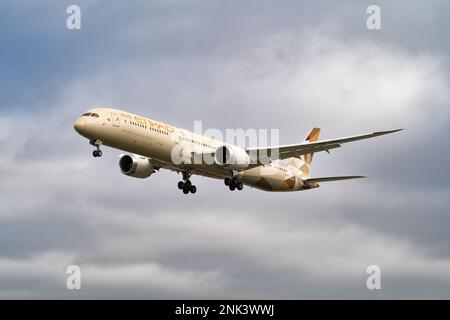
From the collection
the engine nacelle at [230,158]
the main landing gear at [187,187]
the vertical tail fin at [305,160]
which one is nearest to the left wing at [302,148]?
the engine nacelle at [230,158]

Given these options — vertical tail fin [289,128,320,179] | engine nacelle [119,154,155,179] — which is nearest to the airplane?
engine nacelle [119,154,155,179]

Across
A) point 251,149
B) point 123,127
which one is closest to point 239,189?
point 251,149

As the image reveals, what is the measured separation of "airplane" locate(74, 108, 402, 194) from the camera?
Answer: 6028cm

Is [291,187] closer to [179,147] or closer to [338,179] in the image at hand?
[338,179]

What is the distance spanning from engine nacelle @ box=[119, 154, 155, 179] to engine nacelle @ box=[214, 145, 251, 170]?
22.5 feet

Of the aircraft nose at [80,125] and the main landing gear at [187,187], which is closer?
the aircraft nose at [80,125]

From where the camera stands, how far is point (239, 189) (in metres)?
68.9

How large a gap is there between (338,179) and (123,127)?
2181 cm

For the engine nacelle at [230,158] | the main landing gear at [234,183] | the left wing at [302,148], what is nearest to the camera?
the left wing at [302,148]

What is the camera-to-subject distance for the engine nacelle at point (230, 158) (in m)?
65.0

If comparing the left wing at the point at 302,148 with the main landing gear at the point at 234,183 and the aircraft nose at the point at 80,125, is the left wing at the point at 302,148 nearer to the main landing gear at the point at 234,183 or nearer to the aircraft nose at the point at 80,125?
the main landing gear at the point at 234,183

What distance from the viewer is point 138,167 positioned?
2717 inches

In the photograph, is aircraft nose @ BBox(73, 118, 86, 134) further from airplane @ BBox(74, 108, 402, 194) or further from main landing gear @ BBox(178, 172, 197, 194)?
main landing gear @ BBox(178, 172, 197, 194)

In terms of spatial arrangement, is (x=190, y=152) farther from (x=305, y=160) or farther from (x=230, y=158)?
(x=305, y=160)
